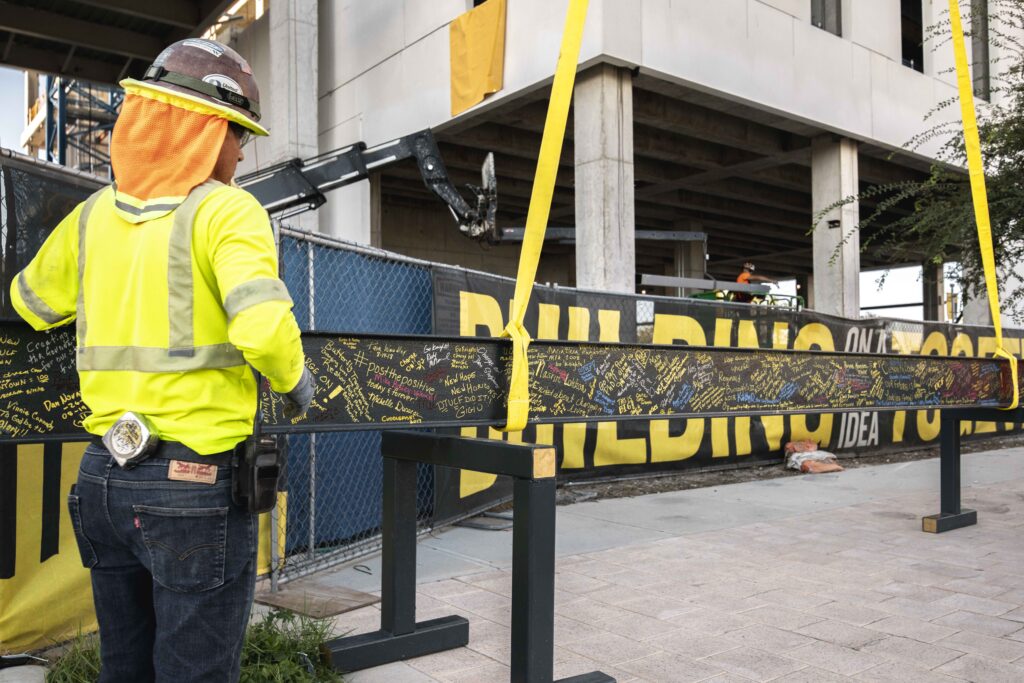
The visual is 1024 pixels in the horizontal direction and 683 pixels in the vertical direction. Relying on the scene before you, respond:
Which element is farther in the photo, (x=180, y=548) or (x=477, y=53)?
(x=477, y=53)

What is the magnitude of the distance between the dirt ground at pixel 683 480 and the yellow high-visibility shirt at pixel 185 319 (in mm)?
6332

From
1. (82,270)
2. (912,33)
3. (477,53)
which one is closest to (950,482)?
(82,270)

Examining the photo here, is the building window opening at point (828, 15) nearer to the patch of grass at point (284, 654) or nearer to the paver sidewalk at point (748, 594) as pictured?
the paver sidewalk at point (748, 594)

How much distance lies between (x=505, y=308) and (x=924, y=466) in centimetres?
700

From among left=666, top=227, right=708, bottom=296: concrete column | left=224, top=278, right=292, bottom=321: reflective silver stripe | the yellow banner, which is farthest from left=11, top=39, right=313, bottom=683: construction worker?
left=666, top=227, right=708, bottom=296: concrete column

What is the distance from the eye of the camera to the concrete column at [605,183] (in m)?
13.1

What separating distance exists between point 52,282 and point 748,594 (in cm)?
413

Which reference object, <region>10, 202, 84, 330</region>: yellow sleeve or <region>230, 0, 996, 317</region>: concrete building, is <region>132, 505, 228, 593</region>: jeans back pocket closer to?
<region>10, 202, 84, 330</region>: yellow sleeve

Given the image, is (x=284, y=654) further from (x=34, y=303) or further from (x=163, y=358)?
(x=163, y=358)

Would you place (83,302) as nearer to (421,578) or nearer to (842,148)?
(421,578)

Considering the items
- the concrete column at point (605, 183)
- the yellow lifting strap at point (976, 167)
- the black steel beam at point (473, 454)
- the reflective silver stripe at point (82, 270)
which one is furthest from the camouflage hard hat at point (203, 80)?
the concrete column at point (605, 183)

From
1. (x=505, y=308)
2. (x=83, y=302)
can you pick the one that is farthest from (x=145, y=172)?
(x=505, y=308)

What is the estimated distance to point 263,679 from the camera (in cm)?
329

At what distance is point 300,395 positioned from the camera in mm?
2199
